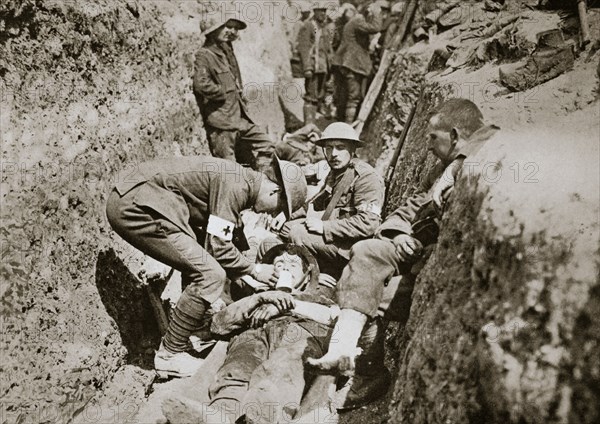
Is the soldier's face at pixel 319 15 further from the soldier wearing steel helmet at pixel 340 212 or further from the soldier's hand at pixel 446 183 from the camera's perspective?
the soldier's hand at pixel 446 183

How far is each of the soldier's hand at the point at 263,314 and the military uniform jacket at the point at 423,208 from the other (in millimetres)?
986

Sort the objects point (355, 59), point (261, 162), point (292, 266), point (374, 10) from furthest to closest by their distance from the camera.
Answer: point (374, 10), point (355, 59), point (261, 162), point (292, 266)

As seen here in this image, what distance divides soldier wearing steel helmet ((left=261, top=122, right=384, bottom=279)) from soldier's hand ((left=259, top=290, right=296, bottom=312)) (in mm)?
879

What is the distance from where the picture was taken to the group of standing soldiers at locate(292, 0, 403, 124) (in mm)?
8927

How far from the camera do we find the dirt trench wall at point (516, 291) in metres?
1.81

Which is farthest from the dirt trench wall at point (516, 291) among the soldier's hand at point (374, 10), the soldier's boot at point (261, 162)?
the soldier's hand at point (374, 10)

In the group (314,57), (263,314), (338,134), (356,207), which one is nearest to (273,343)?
(263,314)

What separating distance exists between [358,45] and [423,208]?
6.12m

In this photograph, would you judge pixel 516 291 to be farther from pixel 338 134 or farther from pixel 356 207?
pixel 338 134

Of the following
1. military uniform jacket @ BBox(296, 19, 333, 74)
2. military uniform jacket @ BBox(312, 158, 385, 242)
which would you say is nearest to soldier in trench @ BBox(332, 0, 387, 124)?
military uniform jacket @ BBox(296, 19, 333, 74)

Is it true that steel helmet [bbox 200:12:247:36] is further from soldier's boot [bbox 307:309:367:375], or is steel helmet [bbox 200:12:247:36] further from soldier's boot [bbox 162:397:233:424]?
soldier's boot [bbox 162:397:233:424]

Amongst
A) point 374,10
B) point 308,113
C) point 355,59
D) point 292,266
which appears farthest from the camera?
point 308,113

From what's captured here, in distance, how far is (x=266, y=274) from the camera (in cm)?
427

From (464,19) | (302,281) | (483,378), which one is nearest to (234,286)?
(302,281)
